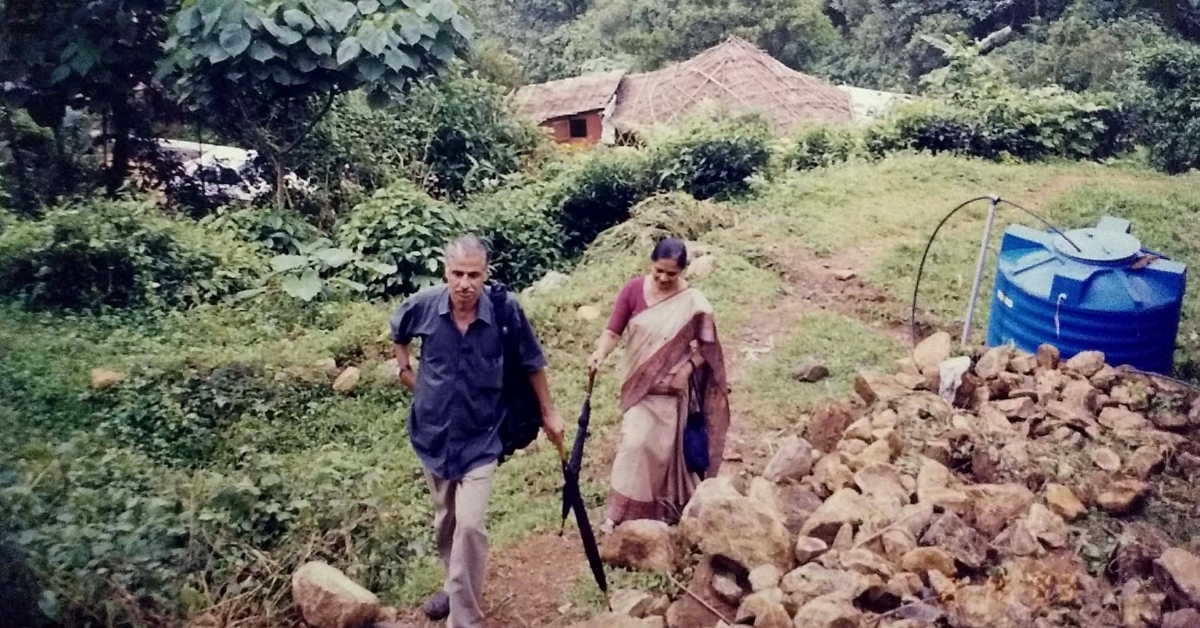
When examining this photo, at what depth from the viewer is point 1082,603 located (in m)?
3.26

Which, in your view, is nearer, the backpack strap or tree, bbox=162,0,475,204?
the backpack strap

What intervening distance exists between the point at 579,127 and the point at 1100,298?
16.7 m

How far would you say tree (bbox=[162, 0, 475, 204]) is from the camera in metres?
8.42

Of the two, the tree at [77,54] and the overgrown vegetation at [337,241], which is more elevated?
the tree at [77,54]

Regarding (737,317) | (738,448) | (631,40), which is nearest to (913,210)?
(737,317)

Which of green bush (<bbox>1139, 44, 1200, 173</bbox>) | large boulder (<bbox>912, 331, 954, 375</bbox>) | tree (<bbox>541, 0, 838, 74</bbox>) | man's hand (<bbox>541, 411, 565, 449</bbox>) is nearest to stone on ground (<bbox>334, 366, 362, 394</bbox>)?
man's hand (<bbox>541, 411, 565, 449</bbox>)

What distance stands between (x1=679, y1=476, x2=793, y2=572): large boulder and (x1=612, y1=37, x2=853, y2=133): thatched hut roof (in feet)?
48.6

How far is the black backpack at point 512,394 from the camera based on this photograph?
11.7ft

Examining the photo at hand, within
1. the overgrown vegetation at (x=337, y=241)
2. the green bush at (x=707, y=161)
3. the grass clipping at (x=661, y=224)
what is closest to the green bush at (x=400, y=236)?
the overgrown vegetation at (x=337, y=241)

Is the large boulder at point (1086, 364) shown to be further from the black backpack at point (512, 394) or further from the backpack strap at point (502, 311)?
the backpack strap at point (502, 311)

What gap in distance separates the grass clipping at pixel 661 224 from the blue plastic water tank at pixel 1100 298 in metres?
4.07

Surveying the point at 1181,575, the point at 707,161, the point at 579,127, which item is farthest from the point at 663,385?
the point at 579,127

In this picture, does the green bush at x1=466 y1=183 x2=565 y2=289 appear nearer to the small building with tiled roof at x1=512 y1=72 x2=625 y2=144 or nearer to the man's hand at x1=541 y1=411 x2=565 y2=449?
the man's hand at x1=541 y1=411 x2=565 y2=449

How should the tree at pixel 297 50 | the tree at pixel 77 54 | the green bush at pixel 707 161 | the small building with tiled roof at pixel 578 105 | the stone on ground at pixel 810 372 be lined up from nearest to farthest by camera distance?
the stone on ground at pixel 810 372
the tree at pixel 297 50
the tree at pixel 77 54
the green bush at pixel 707 161
the small building with tiled roof at pixel 578 105
